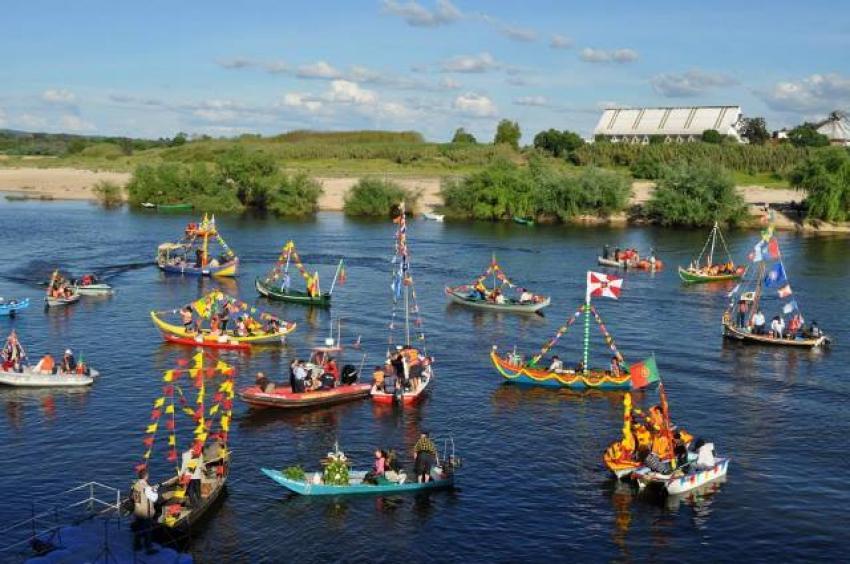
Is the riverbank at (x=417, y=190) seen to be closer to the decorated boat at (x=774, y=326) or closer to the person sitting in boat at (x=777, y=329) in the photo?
the decorated boat at (x=774, y=326)

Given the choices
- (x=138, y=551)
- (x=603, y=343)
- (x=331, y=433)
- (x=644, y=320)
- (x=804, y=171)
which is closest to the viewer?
(x=138, y=551)

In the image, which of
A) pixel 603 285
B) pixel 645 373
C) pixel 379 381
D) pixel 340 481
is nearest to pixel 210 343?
pixel 379 381

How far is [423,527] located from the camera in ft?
107

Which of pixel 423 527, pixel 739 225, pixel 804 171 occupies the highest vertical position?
pixel 804 171

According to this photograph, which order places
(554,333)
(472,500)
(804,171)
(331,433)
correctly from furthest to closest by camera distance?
1. (804,171)
2. (554,333)
3. (331,433)
4. (472,500)

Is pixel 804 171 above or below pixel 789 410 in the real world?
above

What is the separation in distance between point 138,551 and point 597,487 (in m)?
17.3

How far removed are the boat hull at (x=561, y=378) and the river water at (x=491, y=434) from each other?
0.59m

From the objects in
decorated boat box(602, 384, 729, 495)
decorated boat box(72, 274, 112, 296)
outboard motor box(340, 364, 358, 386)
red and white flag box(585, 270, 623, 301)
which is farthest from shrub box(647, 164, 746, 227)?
decorated boat box(602, 384, 729, 495)

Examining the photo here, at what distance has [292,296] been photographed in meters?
70.2

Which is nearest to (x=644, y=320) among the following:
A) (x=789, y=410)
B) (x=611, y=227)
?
(x=789, y=410)

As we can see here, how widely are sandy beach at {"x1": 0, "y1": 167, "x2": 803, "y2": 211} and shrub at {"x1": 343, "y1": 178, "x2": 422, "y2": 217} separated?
5.73m

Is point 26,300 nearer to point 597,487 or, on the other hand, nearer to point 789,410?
point 597,487

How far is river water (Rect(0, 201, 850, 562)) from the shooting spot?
31.8 m
